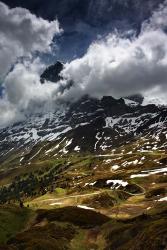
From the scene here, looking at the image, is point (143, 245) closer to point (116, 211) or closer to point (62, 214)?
point (62, 214)

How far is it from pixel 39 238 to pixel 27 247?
22.4ft

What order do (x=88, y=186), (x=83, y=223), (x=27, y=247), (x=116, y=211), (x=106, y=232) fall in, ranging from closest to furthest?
(x=27, y=247)
(x=106, y=232)
(x=83, y=223)
(x=116, y=211)
(x=88, y=186)

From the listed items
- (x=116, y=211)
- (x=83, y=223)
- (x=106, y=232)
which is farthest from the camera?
(x=116, y=211)

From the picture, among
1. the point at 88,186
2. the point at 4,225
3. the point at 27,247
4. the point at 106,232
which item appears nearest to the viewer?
the point at 27,247

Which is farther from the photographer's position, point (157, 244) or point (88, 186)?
point (88, 186)

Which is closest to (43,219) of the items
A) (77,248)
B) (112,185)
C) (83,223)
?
(83,223)

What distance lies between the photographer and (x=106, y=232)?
71812 millimetres

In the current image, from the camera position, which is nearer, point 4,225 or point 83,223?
point 4,225

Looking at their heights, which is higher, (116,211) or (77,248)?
(116,211)

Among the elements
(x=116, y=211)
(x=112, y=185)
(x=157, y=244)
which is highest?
(x=112, y=185)

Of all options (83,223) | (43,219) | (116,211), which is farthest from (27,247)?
(116,211)

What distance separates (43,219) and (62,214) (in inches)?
187

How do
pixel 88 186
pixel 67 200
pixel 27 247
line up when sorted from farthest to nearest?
pixel 88 186 < pixel 67 200 < pixel 27 247

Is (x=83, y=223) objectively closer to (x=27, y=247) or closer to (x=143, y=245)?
(x=27, y=247)
